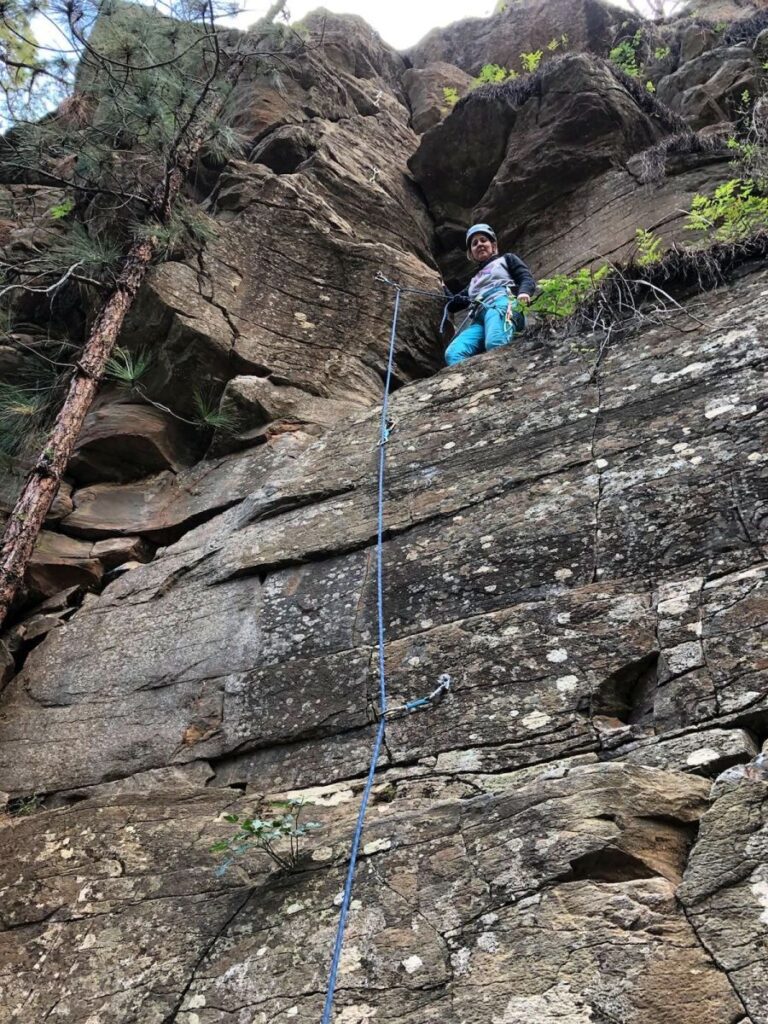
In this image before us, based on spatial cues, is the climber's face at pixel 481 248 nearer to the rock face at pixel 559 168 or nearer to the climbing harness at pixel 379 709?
the rock face at pixel 559 168

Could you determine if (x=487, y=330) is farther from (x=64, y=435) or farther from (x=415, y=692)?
(x=415, y=692)

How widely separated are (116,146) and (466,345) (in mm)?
4758

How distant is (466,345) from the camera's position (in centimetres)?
816

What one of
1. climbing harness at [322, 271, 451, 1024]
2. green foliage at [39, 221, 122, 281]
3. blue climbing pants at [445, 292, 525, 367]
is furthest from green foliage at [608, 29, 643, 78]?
climbing harness at [322, 271, 451, 1024]

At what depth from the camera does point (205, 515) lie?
7.30 metres

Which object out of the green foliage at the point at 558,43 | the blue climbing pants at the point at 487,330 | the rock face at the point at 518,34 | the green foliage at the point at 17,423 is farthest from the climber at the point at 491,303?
the rock face at the point at 518,34

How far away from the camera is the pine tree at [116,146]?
8.34m

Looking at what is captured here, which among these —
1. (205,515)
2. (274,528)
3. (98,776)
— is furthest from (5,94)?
(98,776)

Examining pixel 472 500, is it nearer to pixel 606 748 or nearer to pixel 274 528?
pixel 274 528

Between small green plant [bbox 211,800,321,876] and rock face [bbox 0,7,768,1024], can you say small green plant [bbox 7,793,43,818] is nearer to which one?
rock face [bbox 0,7,768,1024]

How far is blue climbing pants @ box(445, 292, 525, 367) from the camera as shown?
→ 25.6 ft

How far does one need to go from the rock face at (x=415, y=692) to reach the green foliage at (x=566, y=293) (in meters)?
0.29

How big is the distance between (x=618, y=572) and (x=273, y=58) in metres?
9.56

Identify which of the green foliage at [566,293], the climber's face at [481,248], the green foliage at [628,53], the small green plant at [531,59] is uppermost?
the small green plant at [531,59]
